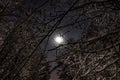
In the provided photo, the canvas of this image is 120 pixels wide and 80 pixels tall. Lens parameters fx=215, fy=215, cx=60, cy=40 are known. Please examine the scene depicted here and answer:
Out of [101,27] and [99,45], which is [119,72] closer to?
[99,45]

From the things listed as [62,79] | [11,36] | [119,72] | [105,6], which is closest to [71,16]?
[105,6]

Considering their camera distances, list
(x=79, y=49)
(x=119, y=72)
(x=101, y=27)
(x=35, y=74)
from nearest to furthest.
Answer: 1. (x=35, y=74)
2. (x=79, y=49)
3. (x=119, y=72)
4. (x=101, y=27)

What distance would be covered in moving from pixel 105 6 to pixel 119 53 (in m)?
0.51

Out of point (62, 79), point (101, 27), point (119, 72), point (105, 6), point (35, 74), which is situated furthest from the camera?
point (62, 79)

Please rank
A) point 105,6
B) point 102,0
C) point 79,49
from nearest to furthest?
point 102,0, point 79,49, point 105,6

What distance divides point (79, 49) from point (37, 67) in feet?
3.68

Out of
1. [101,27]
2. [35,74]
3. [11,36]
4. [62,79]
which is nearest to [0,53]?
[11,36]

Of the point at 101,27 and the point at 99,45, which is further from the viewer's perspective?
the point at 101,27

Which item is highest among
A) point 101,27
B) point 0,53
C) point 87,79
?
point 101,27

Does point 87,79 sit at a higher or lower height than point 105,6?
lower

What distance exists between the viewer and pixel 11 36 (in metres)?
1.08

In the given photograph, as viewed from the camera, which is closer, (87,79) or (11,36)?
(11,36)

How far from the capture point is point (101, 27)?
2.98m

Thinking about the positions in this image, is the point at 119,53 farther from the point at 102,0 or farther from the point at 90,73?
the point at 102,0
